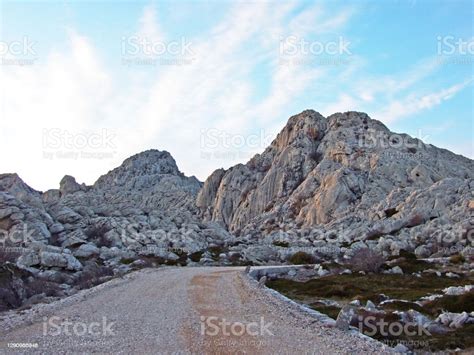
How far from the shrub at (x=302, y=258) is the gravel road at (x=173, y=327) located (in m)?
30.6

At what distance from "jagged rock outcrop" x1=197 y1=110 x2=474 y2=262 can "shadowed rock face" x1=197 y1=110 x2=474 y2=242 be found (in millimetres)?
203

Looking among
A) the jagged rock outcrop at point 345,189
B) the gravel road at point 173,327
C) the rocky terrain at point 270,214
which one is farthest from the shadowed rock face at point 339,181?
the gravel road at point 173,327

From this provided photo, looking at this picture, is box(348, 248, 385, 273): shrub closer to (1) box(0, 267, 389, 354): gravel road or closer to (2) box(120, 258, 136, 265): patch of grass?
(1) box(0, 267, 389, 354): gravel road

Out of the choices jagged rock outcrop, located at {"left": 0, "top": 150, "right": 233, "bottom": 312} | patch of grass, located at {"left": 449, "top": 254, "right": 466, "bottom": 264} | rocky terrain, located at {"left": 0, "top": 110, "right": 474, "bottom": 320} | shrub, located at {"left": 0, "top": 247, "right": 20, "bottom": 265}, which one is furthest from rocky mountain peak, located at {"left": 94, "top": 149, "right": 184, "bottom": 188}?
patch of grass, located at {"left": 449, "top": 254, "right": 466, "bottom": 264}

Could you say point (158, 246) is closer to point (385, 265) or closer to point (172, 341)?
point (385, 265)

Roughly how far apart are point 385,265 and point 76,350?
3309 cm

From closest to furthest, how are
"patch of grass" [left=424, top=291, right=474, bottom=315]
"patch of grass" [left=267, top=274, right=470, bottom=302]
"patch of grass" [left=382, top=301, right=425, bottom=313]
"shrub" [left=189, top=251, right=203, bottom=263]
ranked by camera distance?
"patch of grass" [left=424, top=291, right=474, bottom=315] → "patch of grass" [left=382, top=301, right=425, bottom=313] → "patch of grass" [left=267, top=274, right=470, bottom=302] → "shrub" [left=189, top=251, right=203, bottom=263]

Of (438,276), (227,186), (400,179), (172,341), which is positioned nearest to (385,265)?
(438,276)

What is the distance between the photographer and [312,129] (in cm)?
12181

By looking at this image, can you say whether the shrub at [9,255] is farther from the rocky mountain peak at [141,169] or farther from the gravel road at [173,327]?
the rocky mountain peak at [141,169]

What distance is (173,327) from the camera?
13.5 m

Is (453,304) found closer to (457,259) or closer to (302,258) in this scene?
(457,259)

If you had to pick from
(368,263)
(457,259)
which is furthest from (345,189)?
(368,263)

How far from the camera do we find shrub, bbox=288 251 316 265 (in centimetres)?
5131
